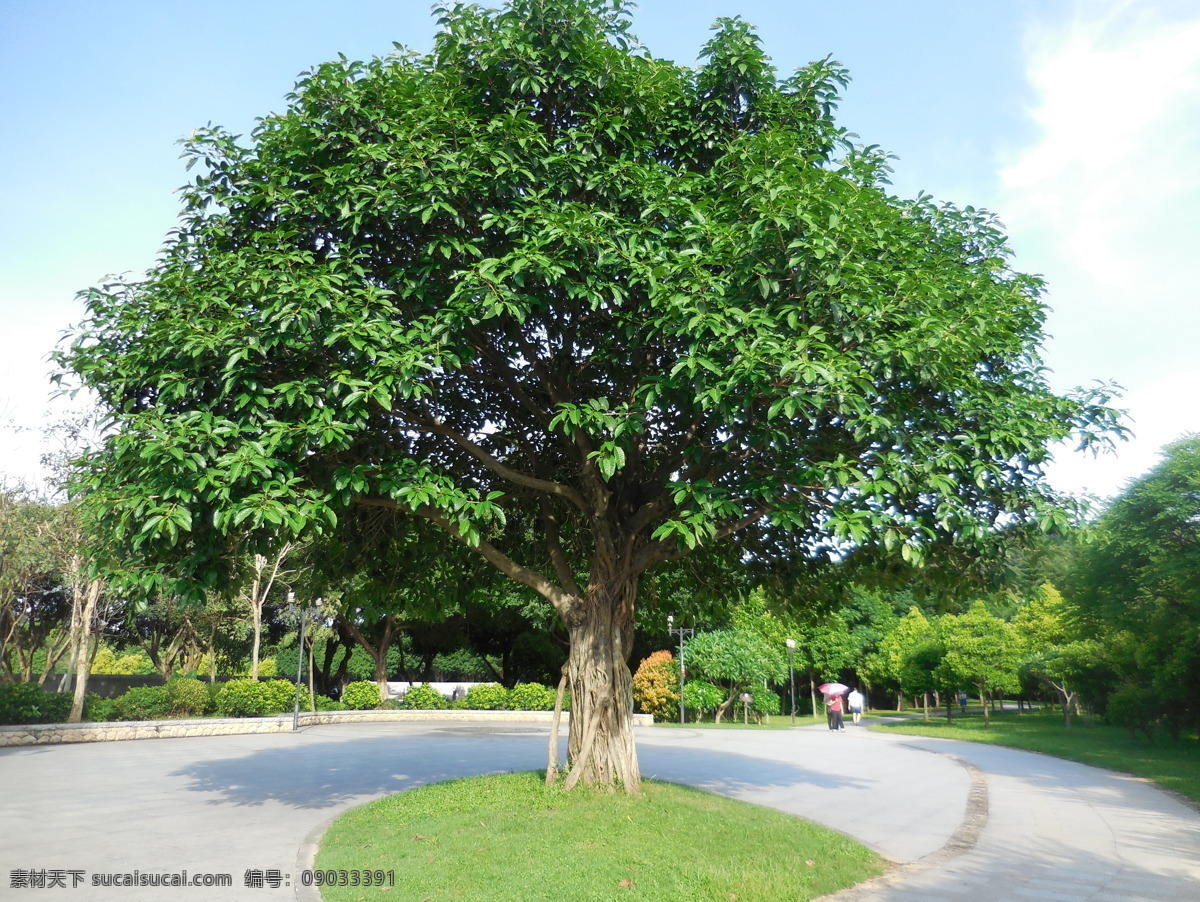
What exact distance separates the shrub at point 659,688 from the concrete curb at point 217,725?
1.28m

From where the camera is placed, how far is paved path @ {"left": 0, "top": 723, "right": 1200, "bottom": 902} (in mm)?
7371

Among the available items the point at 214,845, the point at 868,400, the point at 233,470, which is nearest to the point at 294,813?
the point at 214,845

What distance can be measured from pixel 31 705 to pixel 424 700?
13.4m

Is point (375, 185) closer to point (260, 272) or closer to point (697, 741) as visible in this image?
point (260, 272)

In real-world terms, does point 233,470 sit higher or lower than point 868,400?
lower

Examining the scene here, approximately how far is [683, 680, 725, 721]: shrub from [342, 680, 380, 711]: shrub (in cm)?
1134

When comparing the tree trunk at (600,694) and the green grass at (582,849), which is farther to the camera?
the tree trunk at (600,694)

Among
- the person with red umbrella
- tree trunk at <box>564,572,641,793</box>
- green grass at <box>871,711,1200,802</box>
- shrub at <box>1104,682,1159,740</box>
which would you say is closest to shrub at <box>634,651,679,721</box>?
the person with red umbrella

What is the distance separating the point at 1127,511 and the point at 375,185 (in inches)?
707

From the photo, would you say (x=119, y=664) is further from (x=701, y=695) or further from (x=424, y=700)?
(x=701, y=695)

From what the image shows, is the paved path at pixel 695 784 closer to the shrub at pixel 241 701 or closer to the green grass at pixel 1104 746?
the green grass at pixel 1104 746

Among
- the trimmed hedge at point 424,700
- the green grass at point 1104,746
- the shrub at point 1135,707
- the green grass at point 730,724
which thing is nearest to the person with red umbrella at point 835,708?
the green grass at point 1104,746

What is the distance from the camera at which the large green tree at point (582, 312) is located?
651cm

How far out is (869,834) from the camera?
9469 millimetres
